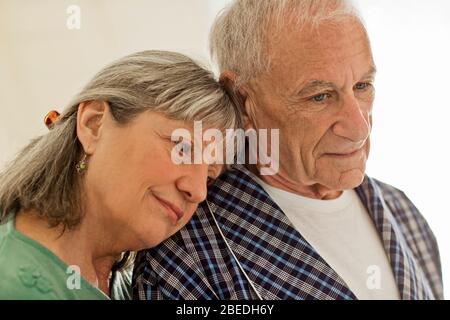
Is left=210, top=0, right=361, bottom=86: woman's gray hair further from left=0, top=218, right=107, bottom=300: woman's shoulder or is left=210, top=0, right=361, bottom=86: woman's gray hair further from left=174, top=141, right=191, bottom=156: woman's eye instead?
left=0, top=218, right=107, bottom=300: woman's shoulder

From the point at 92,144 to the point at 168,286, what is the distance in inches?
13.4

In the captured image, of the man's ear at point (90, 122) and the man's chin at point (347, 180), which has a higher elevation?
the man's ear at point (90, 122)

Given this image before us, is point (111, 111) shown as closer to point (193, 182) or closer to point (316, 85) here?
point (193, 182)

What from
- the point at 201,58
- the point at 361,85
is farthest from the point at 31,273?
the point at 361,85

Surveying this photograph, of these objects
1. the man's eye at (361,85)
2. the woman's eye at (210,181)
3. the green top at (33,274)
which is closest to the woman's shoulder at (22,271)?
the green top at (33,274)

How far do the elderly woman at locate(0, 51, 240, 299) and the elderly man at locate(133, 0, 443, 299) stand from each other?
9cm

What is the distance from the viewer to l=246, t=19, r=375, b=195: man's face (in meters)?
1.44

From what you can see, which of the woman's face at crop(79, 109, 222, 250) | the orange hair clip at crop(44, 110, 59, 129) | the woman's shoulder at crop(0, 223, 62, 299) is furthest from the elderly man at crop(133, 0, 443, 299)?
the orange hair clip at crop(44, 110, 59, 129)

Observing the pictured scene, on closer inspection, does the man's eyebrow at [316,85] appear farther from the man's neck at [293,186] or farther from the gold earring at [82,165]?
the gold earring at [82,165]

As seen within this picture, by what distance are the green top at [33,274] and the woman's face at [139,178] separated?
0.13 metres

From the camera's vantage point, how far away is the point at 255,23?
146cm

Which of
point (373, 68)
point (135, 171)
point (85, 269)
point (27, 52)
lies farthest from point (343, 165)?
point (27, 52)

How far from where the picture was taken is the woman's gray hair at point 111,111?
1391 mm

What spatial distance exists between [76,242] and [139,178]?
0.63ft
